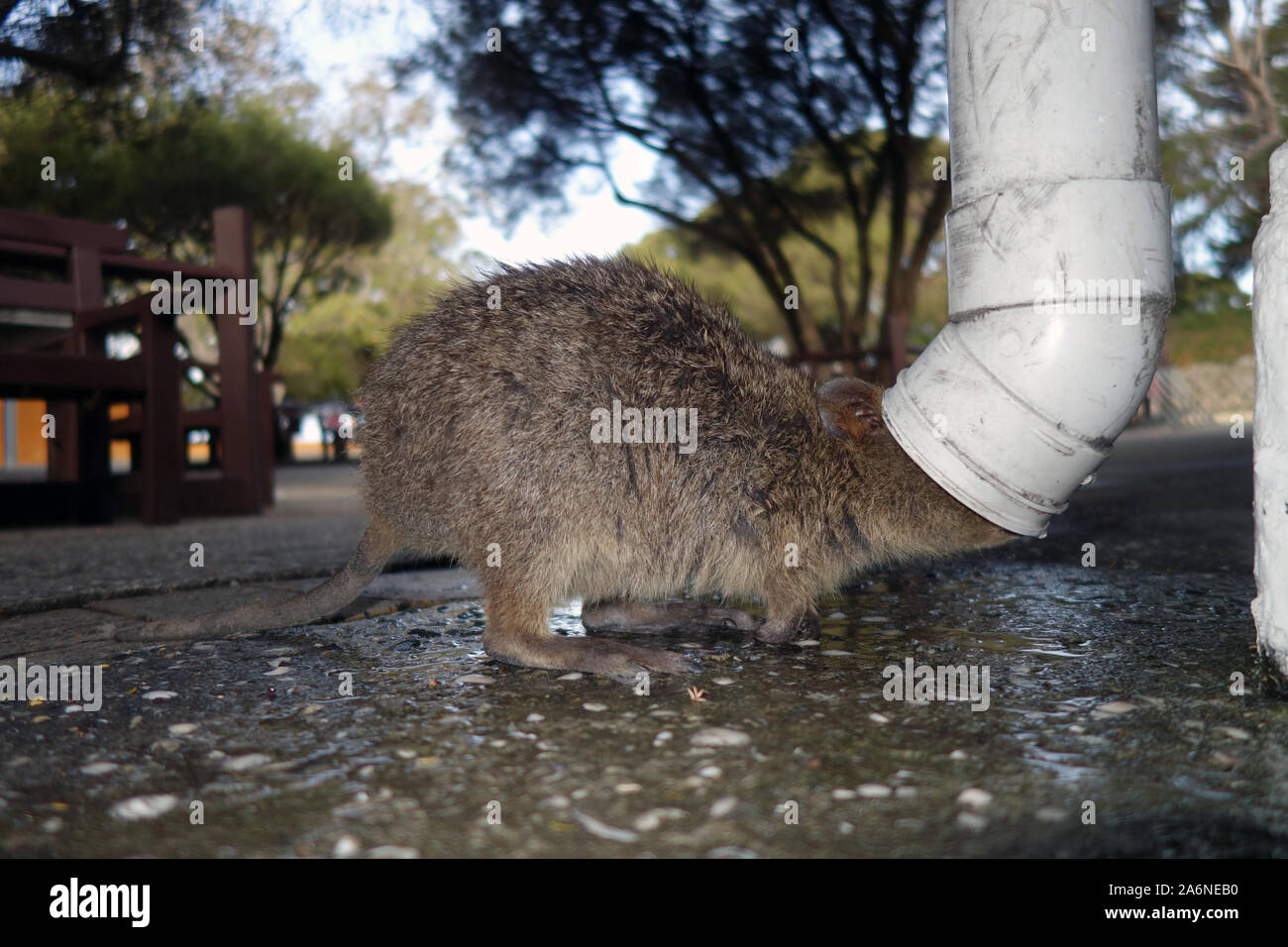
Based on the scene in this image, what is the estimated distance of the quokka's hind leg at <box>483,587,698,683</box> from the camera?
2.35m

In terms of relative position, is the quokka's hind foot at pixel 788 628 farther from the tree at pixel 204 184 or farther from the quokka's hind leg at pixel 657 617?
the tree at pixel 204 184

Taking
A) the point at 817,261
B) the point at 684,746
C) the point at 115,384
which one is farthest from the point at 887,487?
the point at 817,261

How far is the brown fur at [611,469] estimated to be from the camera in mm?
2428

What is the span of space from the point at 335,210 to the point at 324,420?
5.24 metres

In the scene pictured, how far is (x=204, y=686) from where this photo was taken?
2.22m

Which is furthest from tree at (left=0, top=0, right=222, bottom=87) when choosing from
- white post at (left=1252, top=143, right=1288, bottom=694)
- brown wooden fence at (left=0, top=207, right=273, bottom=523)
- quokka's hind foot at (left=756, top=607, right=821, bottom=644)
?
white post at (left=1252, top=143, right=1288, bottom=694)

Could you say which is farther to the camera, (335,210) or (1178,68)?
(335,210)

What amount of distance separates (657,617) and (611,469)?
0.74m

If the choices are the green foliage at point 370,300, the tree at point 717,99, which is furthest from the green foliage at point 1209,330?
the green foliage at point 370,300

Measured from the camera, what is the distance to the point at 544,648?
2.43 m

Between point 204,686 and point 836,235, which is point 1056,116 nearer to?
point 204,686

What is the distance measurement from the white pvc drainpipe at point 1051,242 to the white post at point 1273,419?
32cm
